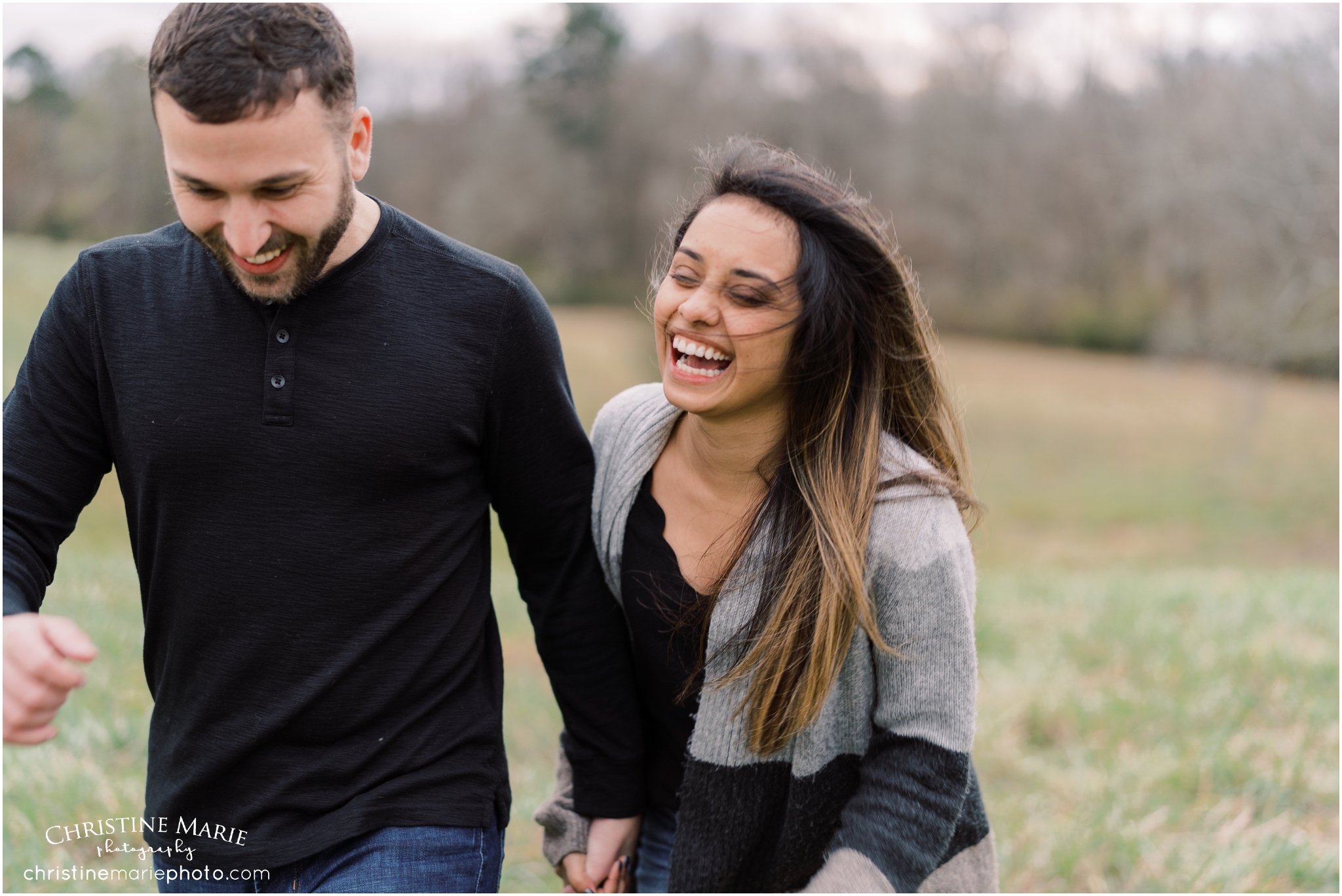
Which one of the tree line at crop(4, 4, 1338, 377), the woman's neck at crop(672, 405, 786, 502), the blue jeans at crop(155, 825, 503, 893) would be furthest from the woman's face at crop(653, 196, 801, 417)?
the tree line at crop(4, 4, 1338, 377)

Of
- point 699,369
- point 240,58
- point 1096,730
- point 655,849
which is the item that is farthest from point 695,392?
point 1096,730

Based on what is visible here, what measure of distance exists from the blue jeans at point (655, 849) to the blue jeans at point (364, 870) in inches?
25.2

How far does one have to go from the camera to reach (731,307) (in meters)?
2.24

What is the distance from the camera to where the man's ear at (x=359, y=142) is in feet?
6.63

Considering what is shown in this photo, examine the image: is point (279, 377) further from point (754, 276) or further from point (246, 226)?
point (754, 276)

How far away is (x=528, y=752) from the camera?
17.3 ft

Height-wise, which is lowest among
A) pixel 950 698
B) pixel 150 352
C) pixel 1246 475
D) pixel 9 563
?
pixel 1246 475

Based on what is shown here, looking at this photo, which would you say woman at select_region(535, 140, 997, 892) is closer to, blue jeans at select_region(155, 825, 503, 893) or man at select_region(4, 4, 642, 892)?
man at select_region(4, 4, 642, 892)

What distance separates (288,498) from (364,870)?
0.69 metres

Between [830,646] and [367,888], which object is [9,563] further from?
[830,646]

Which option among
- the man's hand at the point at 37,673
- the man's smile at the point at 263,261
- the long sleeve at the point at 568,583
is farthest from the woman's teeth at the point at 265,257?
the man's hand at the point at 37,673

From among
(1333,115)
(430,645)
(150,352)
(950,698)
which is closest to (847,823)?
(950,698)

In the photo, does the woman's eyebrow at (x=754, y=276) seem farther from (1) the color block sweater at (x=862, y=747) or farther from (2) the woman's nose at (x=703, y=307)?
(1) the color block sweater at (x=862, y=747)

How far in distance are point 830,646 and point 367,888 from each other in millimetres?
970
